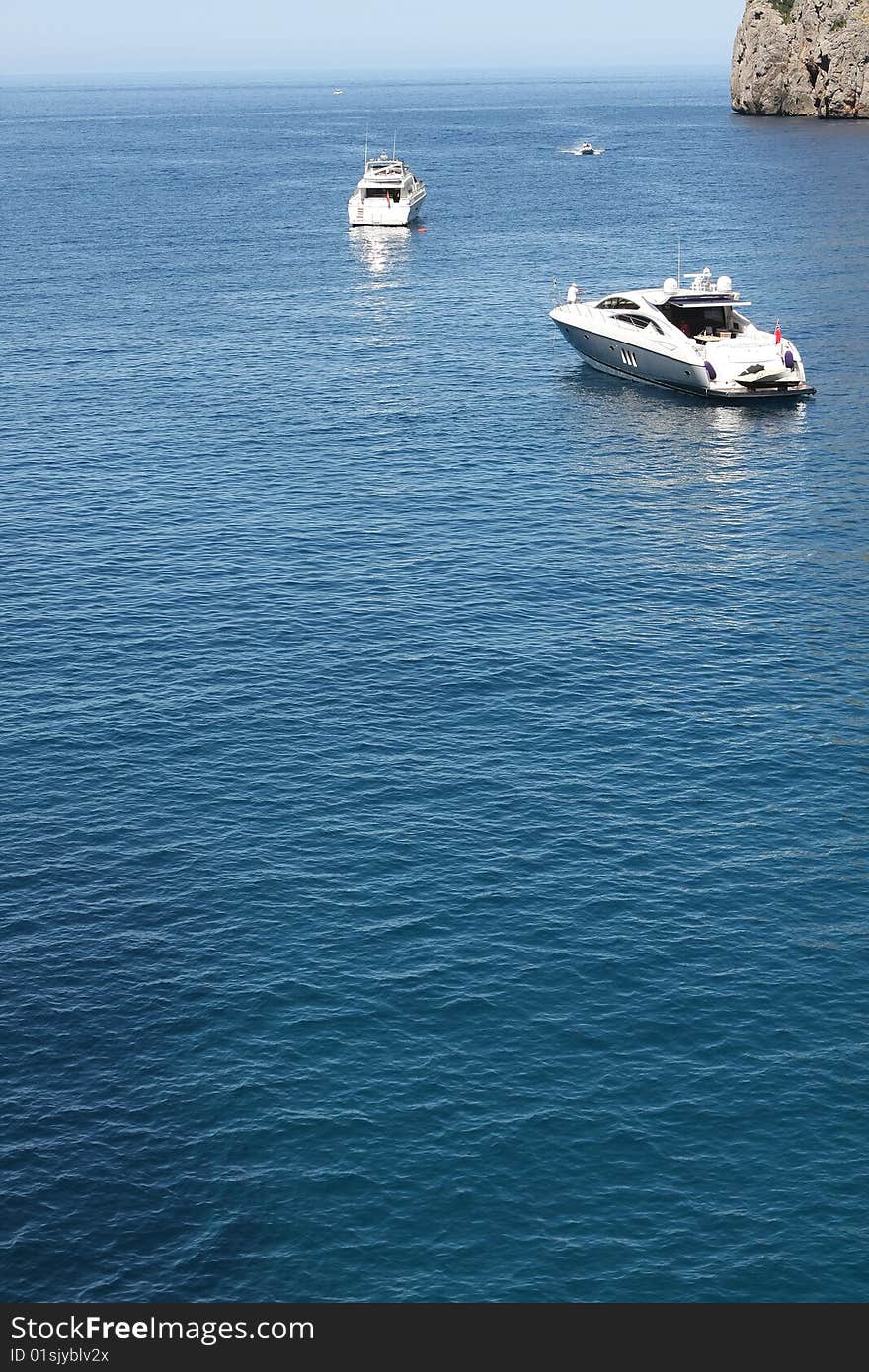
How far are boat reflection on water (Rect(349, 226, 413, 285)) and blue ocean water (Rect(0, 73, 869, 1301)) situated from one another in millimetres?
56367

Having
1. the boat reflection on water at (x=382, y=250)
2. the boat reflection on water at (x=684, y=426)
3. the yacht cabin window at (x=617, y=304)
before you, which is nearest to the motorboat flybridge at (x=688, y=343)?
the yacht cabin window at (x=617, y=304)

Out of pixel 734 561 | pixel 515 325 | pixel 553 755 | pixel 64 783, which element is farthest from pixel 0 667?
pixel 515 325

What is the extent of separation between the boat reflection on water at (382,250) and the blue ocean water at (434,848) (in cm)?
5637

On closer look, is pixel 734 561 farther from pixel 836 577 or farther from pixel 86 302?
pixel 86 302

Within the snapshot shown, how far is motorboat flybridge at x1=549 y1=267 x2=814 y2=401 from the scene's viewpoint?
119 meters

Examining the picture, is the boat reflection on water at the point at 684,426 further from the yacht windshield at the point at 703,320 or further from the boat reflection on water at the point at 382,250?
the boat reflection on water at the point at 382,250

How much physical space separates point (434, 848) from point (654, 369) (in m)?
70.7

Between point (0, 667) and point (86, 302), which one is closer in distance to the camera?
point (0, 667)

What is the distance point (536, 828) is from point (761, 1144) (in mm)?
19387

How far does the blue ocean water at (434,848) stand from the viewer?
4469 centimetres

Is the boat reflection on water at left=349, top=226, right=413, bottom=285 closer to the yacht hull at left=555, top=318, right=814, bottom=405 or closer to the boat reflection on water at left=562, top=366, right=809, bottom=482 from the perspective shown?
the yacht hull at left=555, top=318, right=814, bottom=405

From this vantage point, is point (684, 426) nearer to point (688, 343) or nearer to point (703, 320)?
point (688, 343)

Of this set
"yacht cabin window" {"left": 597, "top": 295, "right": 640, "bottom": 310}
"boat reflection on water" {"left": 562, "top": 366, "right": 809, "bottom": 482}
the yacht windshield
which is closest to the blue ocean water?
"boat reflection on water" {"left": 562, "top": 366, "right": 809, "bottom": 482}

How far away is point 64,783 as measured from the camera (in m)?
68.1
